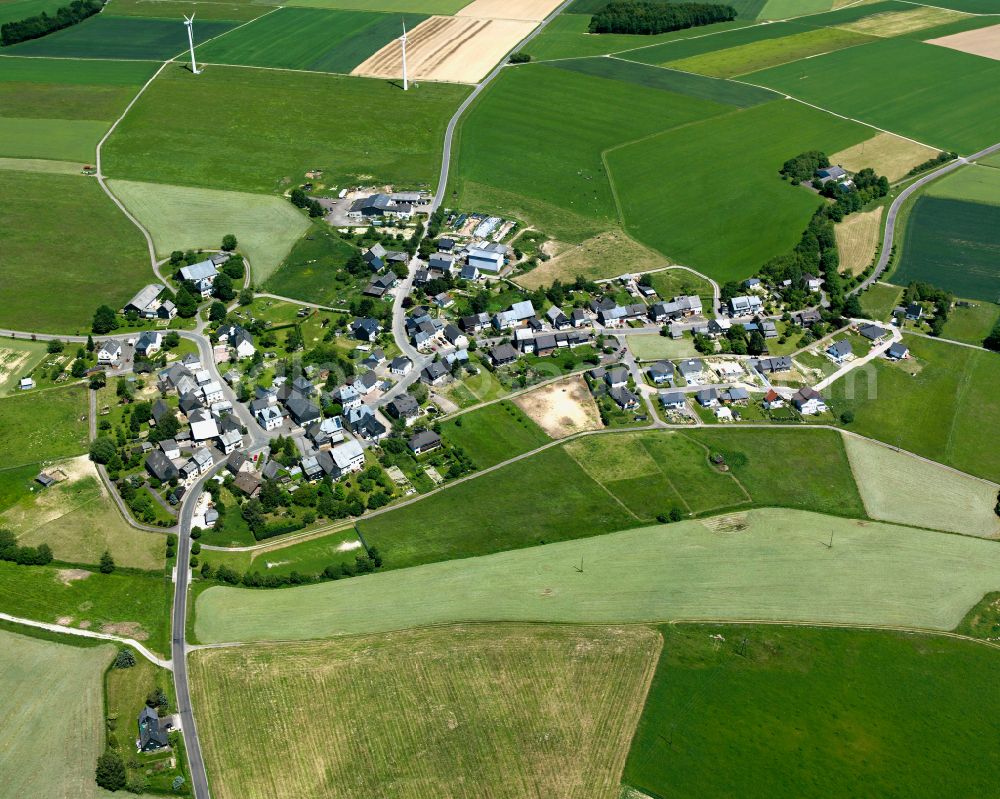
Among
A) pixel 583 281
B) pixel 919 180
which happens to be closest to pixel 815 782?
pixel 583 281

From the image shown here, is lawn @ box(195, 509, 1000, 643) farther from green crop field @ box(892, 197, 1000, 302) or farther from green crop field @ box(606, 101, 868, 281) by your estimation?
green crop field @ box(606, 101, 868, 281)

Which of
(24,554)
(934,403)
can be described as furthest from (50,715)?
(934,403)

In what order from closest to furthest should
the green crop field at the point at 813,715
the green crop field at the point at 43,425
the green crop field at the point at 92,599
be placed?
the green crop field at the point at 813,715 → the green crop field at the point at 92,599 → the green crop field at the point at 43,425

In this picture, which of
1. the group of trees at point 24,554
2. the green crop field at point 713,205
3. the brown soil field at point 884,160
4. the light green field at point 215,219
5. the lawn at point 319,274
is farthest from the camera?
the brown soil field at point 884,160

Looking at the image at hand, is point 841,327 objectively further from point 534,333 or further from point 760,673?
point 760,673

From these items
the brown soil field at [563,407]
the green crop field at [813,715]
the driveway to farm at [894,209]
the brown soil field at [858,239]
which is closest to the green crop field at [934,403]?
the driveway to farm at [894,209]

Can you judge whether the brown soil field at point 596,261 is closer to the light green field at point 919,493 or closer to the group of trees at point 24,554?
the light green field at point 919,493

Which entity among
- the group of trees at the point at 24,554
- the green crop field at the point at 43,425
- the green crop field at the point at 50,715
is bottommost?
the green crop field at the point at 50,715
